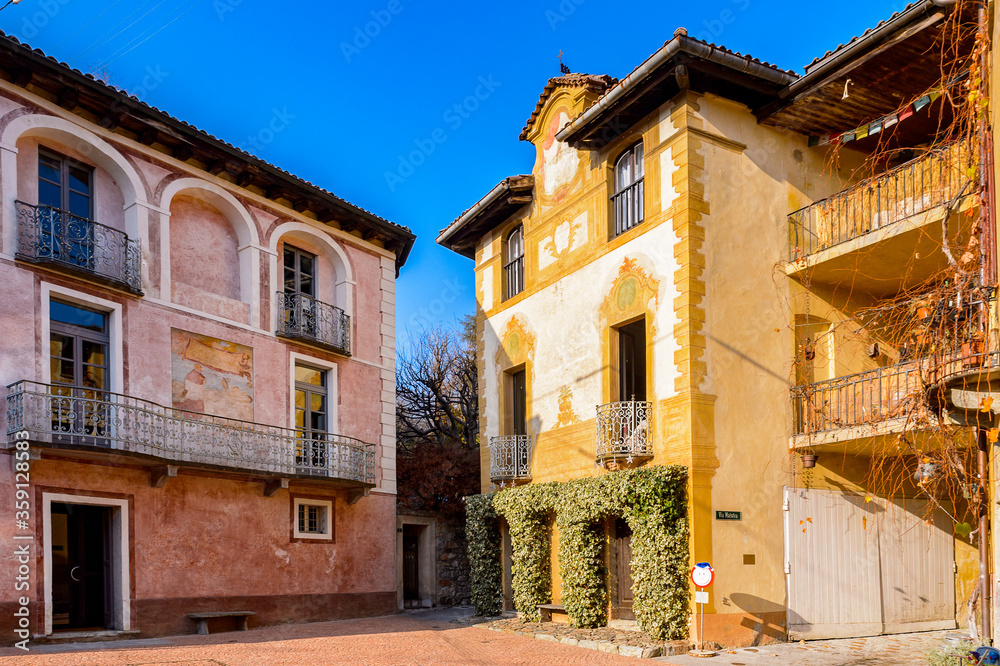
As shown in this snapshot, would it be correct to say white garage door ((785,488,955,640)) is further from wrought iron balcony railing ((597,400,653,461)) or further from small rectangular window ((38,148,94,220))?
small rectangular window ((38,148,94,220))

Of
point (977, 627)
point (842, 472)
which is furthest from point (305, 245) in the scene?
point (977, 627)

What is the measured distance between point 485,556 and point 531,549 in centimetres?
187

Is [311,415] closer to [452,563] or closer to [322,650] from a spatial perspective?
[452,563]

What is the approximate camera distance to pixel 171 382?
1590 cm

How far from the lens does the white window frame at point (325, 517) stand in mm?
17656

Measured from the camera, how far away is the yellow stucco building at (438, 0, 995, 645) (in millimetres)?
13062

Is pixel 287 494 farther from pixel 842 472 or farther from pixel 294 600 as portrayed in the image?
pixel 842 472

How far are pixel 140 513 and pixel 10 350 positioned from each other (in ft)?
11.3

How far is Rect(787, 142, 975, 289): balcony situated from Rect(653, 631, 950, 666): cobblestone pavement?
5547 mm

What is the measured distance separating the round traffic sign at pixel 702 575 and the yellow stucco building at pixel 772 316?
1.92 ft

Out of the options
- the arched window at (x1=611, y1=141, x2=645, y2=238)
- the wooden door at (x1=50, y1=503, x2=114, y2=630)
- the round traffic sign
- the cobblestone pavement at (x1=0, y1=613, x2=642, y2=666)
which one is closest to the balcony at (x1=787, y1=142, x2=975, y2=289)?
the arched window at (x1=611, y1=141, x2=645, y2=238)

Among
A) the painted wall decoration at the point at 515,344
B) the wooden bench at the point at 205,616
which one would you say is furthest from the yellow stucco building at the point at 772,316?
the wooden bench at the point at 205,616

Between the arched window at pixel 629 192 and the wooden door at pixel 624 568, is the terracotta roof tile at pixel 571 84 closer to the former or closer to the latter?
the arched window at pixel 629 192

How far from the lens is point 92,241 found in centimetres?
1495
